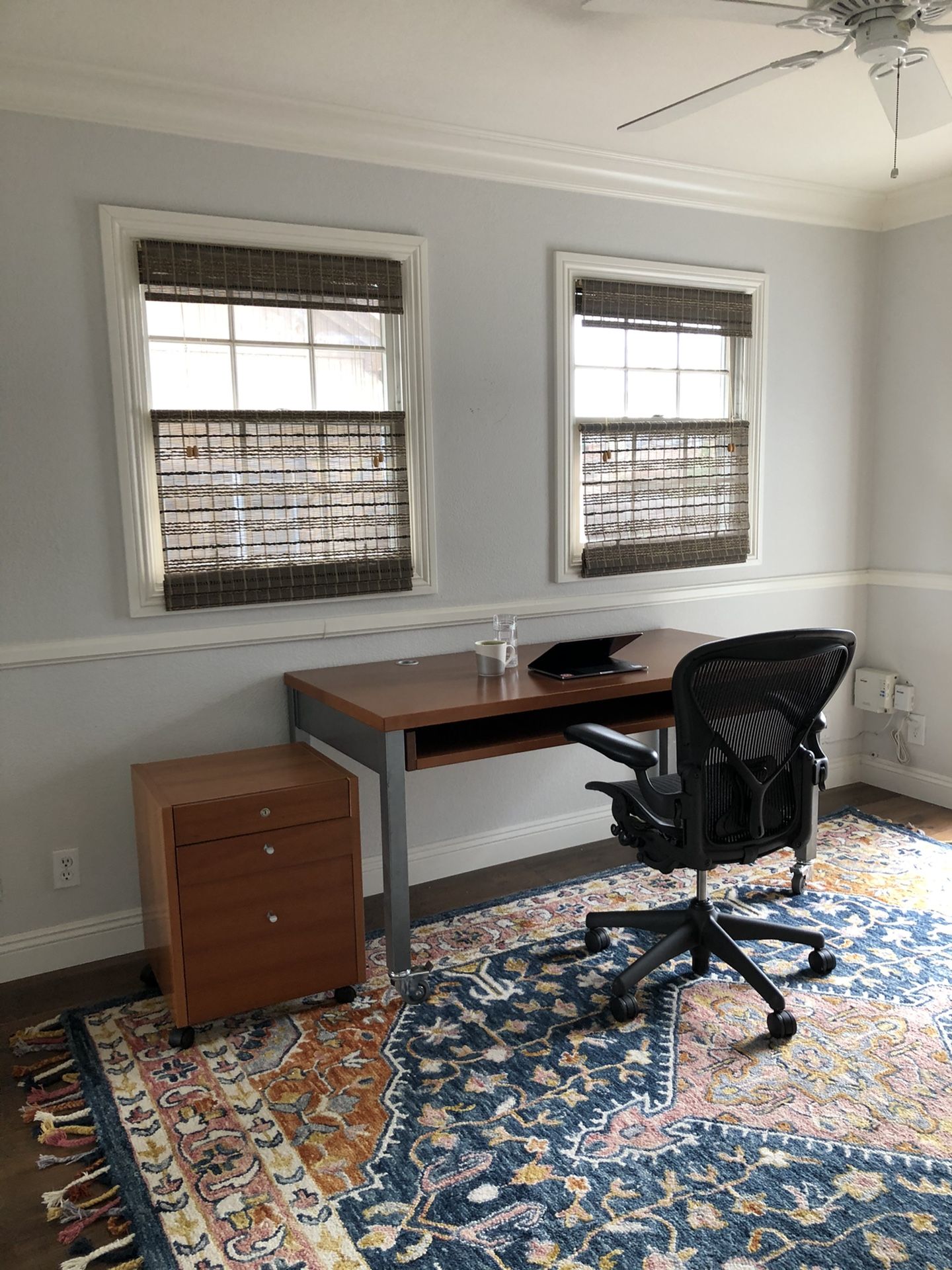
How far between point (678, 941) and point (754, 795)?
0.49m

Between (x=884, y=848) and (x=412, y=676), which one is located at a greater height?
(x=412, y=676)

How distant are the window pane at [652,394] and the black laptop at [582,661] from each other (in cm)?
113

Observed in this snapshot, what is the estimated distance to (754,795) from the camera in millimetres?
2434

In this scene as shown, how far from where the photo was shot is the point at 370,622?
10.7ft

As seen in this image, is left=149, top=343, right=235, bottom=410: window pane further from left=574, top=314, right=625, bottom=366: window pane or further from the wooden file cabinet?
left=574, top=314, right=625, bottom=366: window pane

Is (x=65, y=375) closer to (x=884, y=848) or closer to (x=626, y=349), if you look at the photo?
(x=626, y=349)

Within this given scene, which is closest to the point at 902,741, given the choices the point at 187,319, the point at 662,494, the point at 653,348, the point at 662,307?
the point at 662,494

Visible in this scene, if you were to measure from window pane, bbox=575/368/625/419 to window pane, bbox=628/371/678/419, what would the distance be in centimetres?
5

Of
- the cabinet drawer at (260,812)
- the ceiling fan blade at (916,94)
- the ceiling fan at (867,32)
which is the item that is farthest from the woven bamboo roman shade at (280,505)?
the ceiling fan blade at (916,94)

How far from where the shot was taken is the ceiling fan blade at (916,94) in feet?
7.30

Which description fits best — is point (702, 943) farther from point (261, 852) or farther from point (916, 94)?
point (916, 94)

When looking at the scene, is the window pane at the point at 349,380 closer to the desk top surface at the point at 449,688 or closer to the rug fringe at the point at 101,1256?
the desk top surface at the point at 449,688

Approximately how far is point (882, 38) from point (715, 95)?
0.41m

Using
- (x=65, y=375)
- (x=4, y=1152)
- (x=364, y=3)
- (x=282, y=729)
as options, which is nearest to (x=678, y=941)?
(x=282, y=729)
